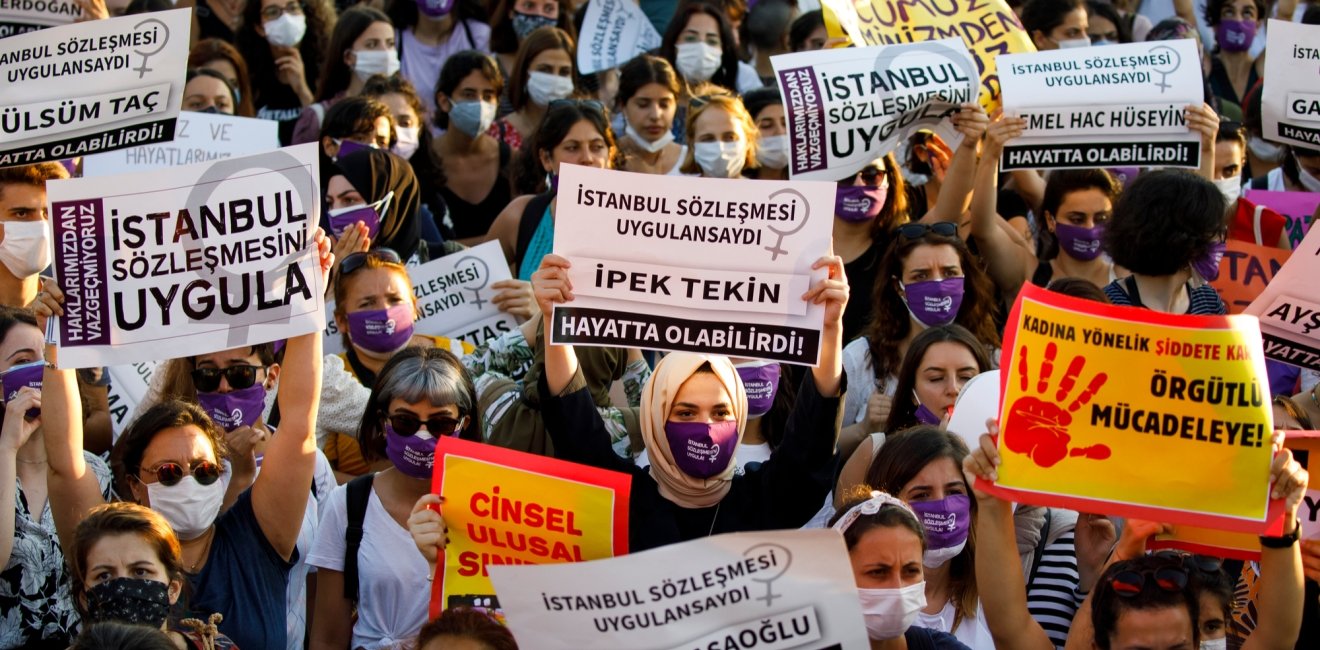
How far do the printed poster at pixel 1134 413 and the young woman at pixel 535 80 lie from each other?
19.3 feet

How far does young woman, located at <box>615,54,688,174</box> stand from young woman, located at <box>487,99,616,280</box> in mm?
749

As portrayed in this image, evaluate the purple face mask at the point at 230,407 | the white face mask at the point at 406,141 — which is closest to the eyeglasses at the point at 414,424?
the purple face mask at the point at 230,407

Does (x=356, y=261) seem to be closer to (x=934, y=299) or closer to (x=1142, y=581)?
(x=934, y=299)

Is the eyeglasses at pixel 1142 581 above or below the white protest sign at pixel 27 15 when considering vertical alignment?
below

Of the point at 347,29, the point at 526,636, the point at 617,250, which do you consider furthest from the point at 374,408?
the point at 347,29

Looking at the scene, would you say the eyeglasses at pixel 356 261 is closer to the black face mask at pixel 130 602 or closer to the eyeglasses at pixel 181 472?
the eyeglasses at pixel 181 472

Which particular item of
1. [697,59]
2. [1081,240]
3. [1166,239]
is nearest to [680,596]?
[1166,239]

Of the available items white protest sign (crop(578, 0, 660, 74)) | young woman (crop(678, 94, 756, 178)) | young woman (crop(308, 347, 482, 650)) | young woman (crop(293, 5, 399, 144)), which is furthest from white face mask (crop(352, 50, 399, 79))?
young woman (crop(308, 347, 482, 650))

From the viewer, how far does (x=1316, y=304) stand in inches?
260

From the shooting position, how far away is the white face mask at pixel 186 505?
6.09 m

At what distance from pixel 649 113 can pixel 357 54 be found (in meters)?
1.94

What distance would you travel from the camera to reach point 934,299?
25.2 feet

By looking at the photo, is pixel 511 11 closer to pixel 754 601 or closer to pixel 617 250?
pixel 617 250

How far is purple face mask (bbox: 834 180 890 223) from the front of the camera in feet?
27.7
